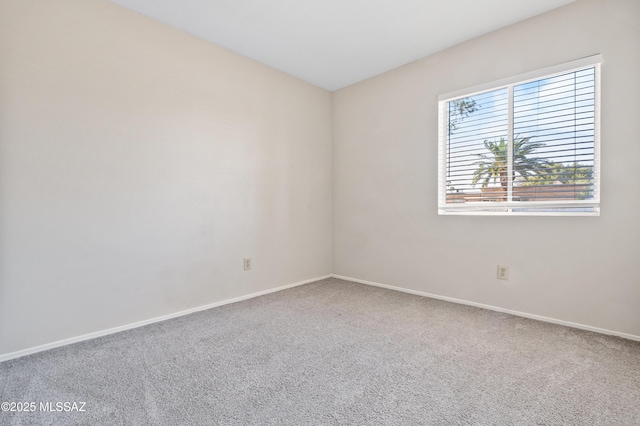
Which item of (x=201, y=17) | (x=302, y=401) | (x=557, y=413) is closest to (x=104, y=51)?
(x=201, y=17)

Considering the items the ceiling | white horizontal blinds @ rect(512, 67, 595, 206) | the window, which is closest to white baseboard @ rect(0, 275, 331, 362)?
the window

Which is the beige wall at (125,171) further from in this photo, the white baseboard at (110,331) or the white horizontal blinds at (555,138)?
the white horizontal blinds at (555,138)

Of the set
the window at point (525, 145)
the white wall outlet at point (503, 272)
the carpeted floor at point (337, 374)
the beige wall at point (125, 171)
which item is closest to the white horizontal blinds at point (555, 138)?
the window at point (525, 145)

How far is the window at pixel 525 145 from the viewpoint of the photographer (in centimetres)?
216

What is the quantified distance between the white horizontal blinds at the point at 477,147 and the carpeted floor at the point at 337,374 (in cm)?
109

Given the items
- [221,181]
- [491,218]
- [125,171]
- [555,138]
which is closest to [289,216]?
[221,181]

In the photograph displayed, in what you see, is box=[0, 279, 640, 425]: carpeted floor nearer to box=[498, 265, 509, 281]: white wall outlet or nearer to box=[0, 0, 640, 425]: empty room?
box=[0, 0, 640, 425]: empty room

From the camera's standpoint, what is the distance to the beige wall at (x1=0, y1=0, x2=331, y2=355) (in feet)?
6.05

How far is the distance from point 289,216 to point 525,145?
2293 mm

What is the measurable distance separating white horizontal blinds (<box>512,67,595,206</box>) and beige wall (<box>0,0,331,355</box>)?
223 cm

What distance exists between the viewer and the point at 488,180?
2.66 metres

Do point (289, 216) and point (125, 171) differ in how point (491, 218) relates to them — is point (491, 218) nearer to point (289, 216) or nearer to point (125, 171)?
point (289, 216)

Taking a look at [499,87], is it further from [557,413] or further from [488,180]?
[557,413]

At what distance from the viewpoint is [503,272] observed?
8.28 ft
